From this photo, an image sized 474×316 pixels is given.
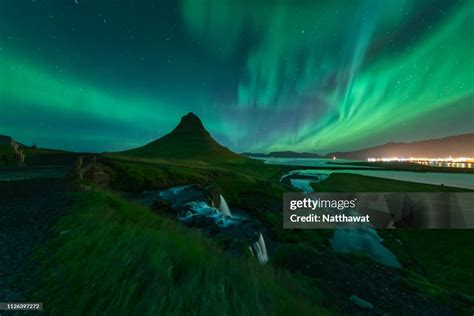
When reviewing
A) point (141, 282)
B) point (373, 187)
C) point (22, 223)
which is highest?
point (141, 282)

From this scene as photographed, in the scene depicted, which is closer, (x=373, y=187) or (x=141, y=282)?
(x=141, y=282)

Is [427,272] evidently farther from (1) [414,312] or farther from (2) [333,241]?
(1) [414,312]

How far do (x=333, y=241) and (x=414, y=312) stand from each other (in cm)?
1888

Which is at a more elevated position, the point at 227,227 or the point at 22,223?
the point at 22,223

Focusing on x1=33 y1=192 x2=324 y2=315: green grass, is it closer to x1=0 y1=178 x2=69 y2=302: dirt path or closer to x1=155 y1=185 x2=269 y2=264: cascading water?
x1=0 y1=178 x2=69 y2=302: dirt path

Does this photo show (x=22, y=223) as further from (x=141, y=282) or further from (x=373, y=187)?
(x=373, y=187)

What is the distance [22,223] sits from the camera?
5.52 meters

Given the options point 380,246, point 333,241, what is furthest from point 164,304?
point 380,246

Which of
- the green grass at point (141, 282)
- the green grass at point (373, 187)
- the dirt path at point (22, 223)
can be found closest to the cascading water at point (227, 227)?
the green grass at point (141, 282)

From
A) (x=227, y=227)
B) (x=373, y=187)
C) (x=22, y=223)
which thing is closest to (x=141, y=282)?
(x=22, y=223)

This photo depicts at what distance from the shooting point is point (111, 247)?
3.70 meters

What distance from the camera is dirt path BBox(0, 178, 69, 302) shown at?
2982 mm

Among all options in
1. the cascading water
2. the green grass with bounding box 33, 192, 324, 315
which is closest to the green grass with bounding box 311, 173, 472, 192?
the cascading water

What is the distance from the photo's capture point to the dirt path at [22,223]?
9.78 feet
